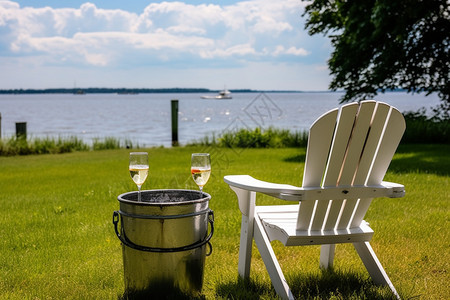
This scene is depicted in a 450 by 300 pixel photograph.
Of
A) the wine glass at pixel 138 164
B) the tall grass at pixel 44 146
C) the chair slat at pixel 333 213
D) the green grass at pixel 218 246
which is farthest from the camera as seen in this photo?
the tall grass at pixel 44 146

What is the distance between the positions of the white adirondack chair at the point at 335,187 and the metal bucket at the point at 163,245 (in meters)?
0.35

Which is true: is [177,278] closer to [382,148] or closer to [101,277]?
[101,277]

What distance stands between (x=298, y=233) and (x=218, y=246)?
1.39 m

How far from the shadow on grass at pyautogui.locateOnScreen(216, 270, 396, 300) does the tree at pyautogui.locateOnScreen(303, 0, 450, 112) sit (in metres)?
9.51

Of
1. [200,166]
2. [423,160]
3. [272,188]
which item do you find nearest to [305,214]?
[272,188]

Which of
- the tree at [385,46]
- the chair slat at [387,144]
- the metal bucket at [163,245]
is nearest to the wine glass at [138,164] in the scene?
the metal bucket at [163,245]

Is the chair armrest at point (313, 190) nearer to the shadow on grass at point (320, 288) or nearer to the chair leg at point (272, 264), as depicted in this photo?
the chair leg at point (272, 264)

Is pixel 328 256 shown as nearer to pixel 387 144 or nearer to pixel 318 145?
pixel 387 144

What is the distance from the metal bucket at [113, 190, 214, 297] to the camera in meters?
2.62

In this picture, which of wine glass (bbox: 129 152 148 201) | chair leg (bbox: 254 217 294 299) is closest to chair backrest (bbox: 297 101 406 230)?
chair leg (bbox: 254 217 294 299)

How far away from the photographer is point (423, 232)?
14.3ft

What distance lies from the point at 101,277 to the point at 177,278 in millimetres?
848

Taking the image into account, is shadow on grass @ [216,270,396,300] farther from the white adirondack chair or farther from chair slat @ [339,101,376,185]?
chair slat @ [339,101,376,185]

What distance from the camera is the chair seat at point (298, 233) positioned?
274 centimetres
